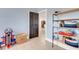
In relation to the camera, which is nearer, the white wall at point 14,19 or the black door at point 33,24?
the white wall at point 14,19

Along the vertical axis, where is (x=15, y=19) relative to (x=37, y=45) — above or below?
above

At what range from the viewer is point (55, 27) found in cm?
129

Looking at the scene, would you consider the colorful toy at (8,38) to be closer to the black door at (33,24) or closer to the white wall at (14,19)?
the white wall at (14,19)

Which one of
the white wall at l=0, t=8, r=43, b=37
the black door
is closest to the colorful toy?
the white wall at l=0, t=8, r=43, b=37

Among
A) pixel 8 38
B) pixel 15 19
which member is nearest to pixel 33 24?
pixel 15 19

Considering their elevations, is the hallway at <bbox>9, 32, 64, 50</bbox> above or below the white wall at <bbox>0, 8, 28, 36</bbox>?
below

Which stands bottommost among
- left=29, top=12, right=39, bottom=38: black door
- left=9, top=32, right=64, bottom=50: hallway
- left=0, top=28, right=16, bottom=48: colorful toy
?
left=9, top=32, right=64, bottom=50: hallway

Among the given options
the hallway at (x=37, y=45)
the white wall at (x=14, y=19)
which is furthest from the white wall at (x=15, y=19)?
the hallway at (x=37, y=45)

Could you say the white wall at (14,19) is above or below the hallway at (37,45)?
above

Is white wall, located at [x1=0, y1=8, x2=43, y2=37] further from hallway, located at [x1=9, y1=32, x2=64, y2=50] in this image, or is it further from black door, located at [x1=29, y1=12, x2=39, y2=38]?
hallway, located at [x1=9, y1=32, x2=64, y2=50]

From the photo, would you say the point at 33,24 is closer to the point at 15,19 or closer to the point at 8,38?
the point at 15,19
